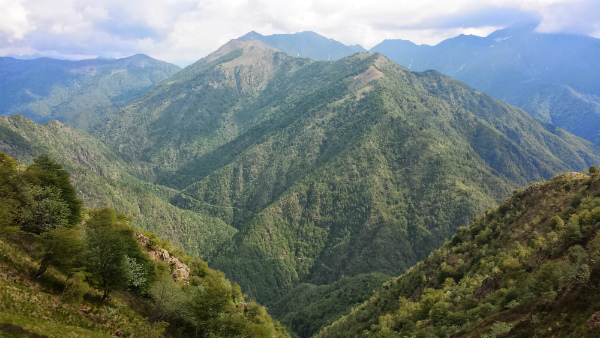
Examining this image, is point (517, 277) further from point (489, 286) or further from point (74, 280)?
point (74, 280)

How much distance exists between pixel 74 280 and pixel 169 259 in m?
28.7

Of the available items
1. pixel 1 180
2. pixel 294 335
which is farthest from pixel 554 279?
pixel 294 335

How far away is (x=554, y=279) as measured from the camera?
34.8 metres

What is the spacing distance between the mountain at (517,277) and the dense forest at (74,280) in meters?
31.1

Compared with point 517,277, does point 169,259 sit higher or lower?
higher

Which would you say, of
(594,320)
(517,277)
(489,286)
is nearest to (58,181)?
(594,320)

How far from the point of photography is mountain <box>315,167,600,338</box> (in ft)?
88.7

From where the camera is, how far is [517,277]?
46000 millimetres

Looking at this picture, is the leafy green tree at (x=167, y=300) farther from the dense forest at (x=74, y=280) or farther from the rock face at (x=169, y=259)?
the rock face at (x=169, y=259)

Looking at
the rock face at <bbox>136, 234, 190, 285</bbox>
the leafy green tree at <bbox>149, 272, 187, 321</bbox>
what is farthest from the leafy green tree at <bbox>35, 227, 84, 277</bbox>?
the rock face at <bbox>136, 234, 190, 285</bbox>

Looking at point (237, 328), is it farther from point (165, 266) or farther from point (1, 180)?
point (1, 180)

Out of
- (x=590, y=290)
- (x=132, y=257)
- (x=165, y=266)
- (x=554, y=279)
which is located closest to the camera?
(x=590, y=290)

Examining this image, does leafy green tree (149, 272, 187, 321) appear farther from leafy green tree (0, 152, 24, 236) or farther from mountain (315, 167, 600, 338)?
mountain (315, 167, 600, 338)

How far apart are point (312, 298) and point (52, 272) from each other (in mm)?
175065
